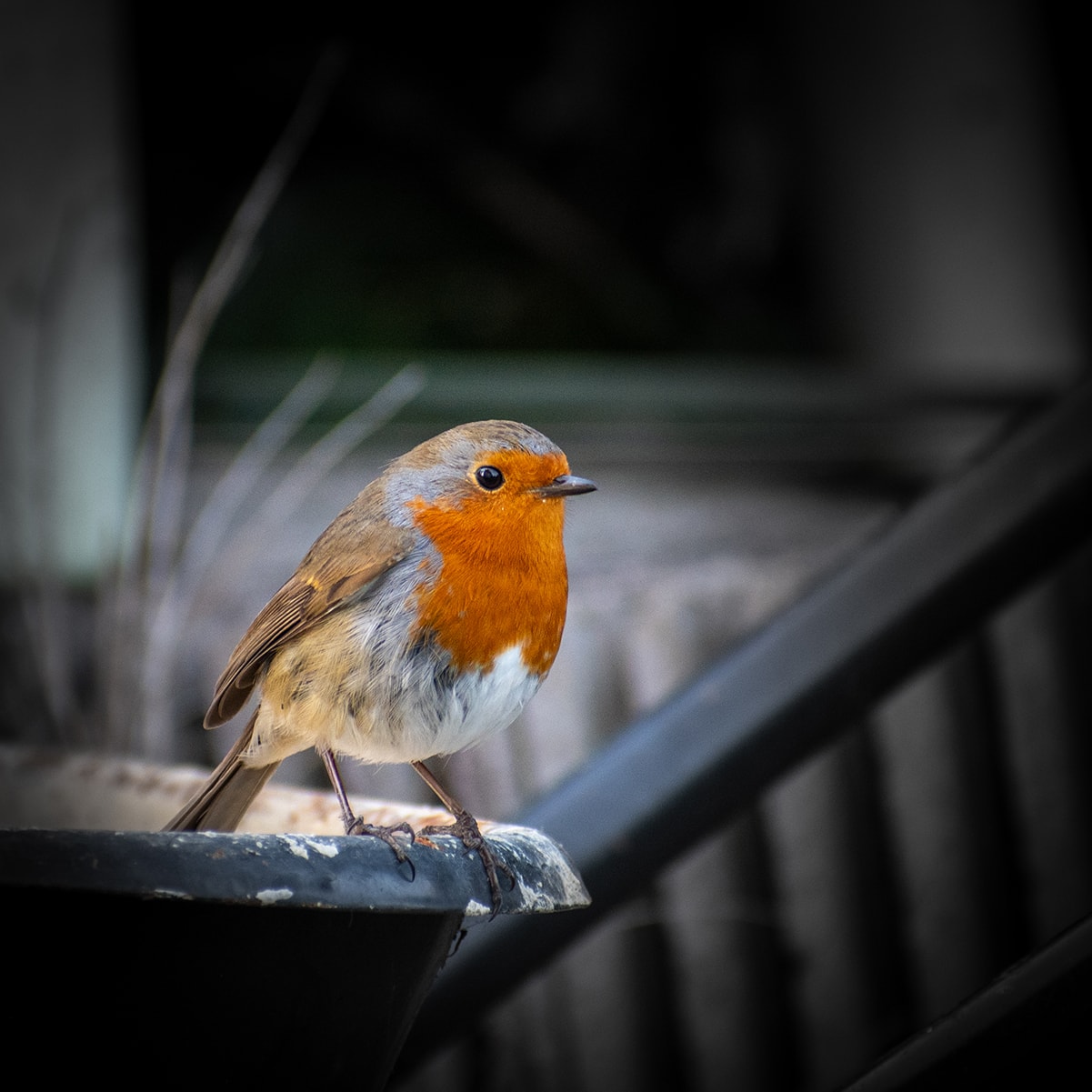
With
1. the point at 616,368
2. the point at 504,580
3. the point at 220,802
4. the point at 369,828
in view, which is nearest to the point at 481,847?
the point at 369,828

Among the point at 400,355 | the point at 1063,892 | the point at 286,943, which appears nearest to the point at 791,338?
the point at 400,355

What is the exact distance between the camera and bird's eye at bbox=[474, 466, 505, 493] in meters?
1.21

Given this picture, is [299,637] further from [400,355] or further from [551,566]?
[400,355]

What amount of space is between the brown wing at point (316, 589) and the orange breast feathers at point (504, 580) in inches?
3.0

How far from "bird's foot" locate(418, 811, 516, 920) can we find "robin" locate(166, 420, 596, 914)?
103mm

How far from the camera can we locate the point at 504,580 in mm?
1210

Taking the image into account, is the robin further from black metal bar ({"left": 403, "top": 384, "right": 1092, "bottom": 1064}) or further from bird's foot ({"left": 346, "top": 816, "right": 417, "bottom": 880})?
black metal bar ({"left": 403, "top": 384, "right": 1092, "bottom": 1064})

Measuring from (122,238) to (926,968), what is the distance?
2505 mm

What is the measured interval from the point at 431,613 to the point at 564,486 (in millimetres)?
177

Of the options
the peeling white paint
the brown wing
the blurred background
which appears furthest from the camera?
the blurred background

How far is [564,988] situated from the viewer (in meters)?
2.75

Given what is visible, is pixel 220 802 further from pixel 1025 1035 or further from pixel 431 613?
pixel 1025 1035

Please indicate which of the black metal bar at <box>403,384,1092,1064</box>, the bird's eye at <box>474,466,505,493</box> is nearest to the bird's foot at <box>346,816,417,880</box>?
the black metal bar at <box>403,384,1092,1064</box>

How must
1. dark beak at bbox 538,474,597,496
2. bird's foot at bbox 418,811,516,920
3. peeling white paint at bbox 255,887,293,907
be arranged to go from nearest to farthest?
1. peeling white paint at bbox 255,887,293,907
2. bird's foot at bbox 418,811,516,920
3. dark beak at bbox 538,474,597,496
